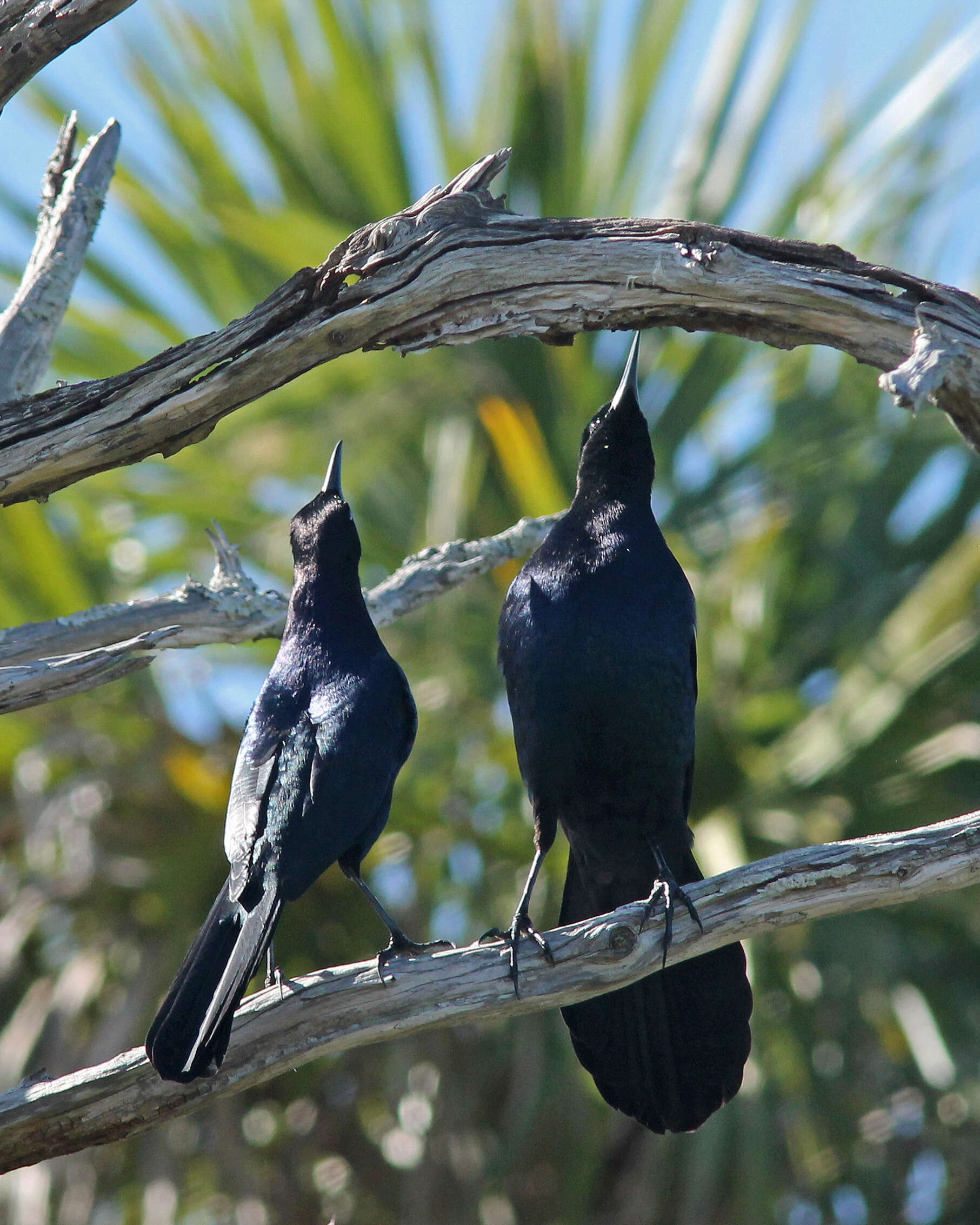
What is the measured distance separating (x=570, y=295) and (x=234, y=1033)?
1.54 metres

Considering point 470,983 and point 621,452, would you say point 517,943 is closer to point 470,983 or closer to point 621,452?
point 470,983

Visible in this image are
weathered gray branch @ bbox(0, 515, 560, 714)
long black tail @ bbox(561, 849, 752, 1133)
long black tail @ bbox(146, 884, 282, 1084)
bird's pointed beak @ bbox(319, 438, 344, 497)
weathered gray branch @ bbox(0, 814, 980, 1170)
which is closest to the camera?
long black tail @ bbox(146, 884, 282, 1084)

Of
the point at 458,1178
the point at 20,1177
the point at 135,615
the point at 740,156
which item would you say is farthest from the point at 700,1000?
the point at 740,156

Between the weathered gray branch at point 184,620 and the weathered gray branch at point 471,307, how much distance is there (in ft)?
1.12

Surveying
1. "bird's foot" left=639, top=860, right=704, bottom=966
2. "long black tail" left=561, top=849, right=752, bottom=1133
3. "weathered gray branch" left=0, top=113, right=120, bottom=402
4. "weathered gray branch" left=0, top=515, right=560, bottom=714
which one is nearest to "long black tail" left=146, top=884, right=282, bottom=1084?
"weathered gray branch" left=0, top=515, right=560, bottom=714

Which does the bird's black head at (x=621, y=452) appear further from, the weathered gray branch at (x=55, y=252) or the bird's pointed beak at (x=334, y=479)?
the weathered gray branch at (x=55, y=252)

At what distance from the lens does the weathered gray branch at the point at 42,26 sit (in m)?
2.70

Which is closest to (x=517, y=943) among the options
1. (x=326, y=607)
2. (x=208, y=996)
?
(x=208, y=996)

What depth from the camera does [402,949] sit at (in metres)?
2.99

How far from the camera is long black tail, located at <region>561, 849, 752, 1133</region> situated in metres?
3.12

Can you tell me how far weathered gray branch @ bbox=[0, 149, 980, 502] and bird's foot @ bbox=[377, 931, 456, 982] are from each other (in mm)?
1090

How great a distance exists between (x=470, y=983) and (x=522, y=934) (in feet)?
0.79

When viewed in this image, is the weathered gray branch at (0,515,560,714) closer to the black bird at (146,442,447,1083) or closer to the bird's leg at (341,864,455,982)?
the black bird at (146,442,447,1083)

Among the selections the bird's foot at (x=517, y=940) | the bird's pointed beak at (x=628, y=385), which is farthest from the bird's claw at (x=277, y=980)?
the bird's pointed beak at (x=628, y=385)
